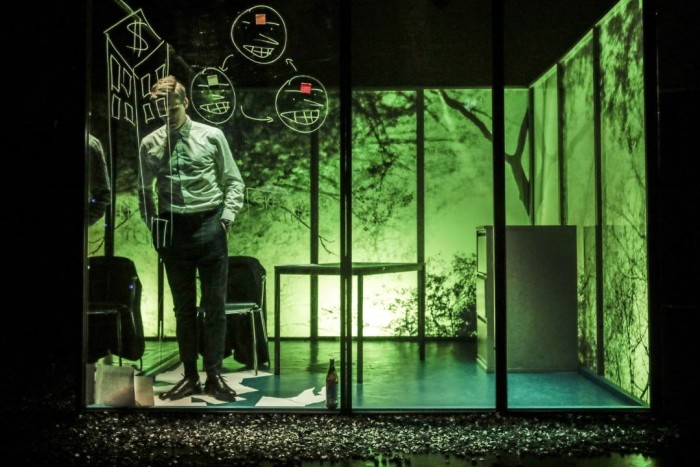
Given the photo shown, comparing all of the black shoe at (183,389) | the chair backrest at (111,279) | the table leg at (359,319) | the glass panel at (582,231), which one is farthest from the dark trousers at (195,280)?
the glass panel at (582,231)

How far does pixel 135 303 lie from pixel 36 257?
0.83 meters

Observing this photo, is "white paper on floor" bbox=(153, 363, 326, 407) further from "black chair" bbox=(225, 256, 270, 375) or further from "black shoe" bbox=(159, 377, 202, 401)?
"black chair" bbox=(225, 256, 270, 375)

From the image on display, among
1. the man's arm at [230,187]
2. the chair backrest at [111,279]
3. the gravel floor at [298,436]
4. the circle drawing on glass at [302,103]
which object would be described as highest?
the circle drawing on glass at [302,103]

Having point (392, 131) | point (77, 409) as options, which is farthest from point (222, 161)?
point (392, 131)

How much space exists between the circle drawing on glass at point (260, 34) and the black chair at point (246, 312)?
1.49m

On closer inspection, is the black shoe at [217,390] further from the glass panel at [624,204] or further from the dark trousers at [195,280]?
the glass panel at [624,204]

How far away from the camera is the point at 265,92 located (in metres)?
5.02

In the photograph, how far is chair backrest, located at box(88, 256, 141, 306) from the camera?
5.09 metres

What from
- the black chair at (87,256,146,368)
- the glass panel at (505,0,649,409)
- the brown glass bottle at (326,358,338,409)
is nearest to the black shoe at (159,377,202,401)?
the black chair at (87,256,146,368)

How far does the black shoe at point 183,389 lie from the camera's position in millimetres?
5016

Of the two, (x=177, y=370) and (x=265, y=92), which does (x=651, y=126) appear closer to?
(x=265, y=92)

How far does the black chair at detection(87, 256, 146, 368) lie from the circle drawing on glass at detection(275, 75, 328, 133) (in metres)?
1.58

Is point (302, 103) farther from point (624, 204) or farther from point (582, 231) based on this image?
point (582, 231)

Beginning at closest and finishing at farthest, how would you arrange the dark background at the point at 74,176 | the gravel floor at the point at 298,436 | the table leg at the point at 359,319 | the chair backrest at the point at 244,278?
the gravel floor at the point at 298,436
the dark background at the point at 74,176
the chair backrest at the point at 244,278
the table leg at the point at 359,319
